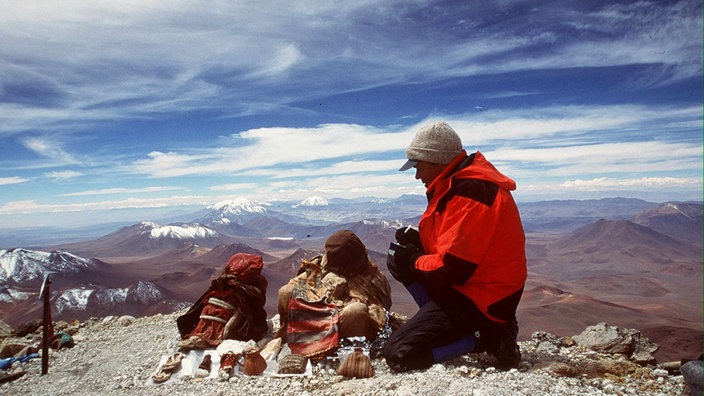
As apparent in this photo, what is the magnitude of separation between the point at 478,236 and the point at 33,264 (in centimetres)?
17552

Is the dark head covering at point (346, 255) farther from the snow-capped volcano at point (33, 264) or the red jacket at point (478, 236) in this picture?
the snow-capped volcano at point (33, 264)

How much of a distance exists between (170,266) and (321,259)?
8047 inches

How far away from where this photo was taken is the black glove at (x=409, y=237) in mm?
4926

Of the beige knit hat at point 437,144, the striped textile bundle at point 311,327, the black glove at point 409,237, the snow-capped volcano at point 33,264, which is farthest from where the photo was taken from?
the snow-capped volcano at point 33,264

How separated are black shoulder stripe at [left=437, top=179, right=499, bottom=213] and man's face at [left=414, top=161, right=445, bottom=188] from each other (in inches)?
17.4

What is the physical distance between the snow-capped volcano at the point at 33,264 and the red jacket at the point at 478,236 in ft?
513

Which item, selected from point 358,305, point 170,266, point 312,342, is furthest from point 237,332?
point 170,266

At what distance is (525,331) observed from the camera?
89625 millimetres

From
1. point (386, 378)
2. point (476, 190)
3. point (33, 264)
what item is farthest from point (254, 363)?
point (33, 264)

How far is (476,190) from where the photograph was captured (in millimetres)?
4055

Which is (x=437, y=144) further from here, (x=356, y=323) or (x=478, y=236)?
(x=356, y=323)

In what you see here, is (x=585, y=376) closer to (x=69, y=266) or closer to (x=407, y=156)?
(x=407, y=156)

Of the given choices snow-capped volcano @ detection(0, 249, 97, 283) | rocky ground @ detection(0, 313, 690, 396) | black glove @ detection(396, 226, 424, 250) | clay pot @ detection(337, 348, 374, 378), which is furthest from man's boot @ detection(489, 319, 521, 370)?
snow-capped volcano @ detection(0, 249, 97, 283)

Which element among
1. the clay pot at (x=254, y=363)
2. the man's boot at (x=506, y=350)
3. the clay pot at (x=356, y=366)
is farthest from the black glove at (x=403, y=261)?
the clay pot at (x=254, y=363)
